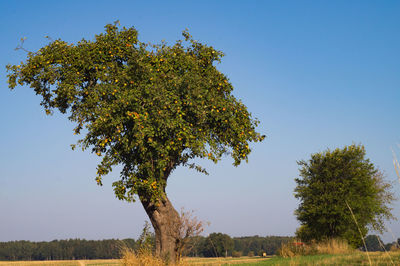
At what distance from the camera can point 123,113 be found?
16.5 metres

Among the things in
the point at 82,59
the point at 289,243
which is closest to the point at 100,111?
the point at 82,59

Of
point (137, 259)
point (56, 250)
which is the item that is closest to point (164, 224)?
point (137, 259)

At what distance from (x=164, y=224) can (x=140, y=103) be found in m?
6.32

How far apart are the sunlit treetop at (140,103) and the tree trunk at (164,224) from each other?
1319 millimetres

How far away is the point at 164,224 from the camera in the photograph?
59.2ft

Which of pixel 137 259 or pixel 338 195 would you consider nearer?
pixel 137 259

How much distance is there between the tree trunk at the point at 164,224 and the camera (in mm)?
17761

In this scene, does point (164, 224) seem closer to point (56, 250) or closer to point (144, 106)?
point (144, 106)

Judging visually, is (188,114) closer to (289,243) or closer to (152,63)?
(152,63)

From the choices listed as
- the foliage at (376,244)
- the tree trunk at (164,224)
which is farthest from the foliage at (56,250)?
the tree trunk at (164,224)

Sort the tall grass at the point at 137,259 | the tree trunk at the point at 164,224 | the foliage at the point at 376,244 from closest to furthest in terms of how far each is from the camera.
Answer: the foliage at the point at 376,244 → the tall grass at the point at 137,259 → the tree trunk at the point at 164,224

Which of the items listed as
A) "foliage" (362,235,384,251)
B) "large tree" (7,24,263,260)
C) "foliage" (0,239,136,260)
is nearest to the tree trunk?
"large tree" (7,24,263,260)

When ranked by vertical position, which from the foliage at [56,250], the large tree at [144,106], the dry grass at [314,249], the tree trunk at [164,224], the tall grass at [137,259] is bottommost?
the foliage at [56,250]

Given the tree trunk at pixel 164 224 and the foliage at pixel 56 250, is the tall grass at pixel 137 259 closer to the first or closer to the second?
the tree trunk at pixel 164 224
